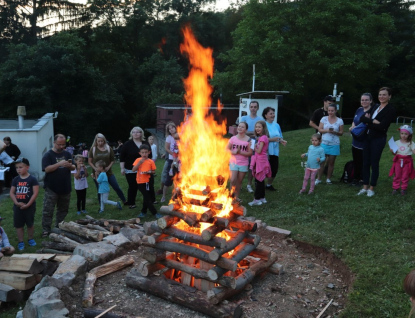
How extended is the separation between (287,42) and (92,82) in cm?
1749

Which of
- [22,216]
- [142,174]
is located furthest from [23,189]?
[142,174]

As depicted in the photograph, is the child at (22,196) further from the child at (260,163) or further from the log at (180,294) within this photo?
the child at (260,163)

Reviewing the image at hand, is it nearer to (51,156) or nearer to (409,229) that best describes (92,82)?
(51,156)

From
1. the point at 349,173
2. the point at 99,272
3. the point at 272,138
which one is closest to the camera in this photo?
the point at 99,272

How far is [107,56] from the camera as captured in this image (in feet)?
133

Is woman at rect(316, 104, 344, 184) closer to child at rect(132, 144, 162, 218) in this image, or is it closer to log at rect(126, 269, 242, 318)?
child at rect(132, 144, 162, 218)

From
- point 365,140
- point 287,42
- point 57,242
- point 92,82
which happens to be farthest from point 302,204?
point 92,82

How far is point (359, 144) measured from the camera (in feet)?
30.2

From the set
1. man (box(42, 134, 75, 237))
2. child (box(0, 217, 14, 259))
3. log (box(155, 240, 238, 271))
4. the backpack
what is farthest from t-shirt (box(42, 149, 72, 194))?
the backpack

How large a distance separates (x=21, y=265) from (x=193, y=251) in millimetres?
2749

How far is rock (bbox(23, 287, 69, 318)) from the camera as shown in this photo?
14.8 feet

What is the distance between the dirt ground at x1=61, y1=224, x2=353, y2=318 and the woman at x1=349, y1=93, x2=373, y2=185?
3.88 meters

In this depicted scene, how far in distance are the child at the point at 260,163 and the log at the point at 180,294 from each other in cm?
407

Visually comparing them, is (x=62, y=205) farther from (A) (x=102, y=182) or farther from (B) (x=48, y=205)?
(A) (x=102, y=182)
